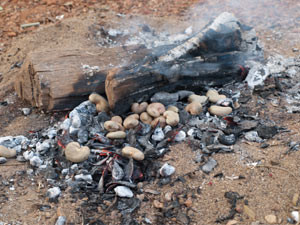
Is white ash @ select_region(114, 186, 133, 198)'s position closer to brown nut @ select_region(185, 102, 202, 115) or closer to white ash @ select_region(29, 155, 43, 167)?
white ash @ select_region(29, 155, 43, 167)

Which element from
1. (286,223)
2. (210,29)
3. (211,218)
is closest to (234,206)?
(211,218)

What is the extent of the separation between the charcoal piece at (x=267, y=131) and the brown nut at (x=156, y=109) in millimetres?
1035

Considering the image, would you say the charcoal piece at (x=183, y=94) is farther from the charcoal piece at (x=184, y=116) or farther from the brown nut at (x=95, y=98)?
the brown nut at (x=95, y=98)

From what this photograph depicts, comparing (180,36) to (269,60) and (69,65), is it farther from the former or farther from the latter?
(69,65)

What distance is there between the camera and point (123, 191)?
2982mm

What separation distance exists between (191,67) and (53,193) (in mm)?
2143

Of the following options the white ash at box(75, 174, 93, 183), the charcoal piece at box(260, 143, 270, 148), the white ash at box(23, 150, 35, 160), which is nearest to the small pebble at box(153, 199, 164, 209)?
the white ash at box(75, 174, 93, 183)

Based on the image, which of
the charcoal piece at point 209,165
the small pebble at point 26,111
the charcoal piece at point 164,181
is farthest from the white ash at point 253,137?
the small pebble at point 26,111

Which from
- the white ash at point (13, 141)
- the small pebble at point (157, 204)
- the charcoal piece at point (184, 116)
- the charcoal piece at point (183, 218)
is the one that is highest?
the charcoal piece at point (184, 116)

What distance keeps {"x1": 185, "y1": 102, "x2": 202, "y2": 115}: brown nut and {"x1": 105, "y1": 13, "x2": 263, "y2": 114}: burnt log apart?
1.14 ft

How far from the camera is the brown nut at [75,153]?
3.26 metres

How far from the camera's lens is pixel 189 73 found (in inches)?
159

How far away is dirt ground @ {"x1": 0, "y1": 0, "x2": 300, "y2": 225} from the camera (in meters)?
2.78

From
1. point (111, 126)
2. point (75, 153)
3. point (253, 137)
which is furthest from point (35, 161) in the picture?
point (253, 137)
